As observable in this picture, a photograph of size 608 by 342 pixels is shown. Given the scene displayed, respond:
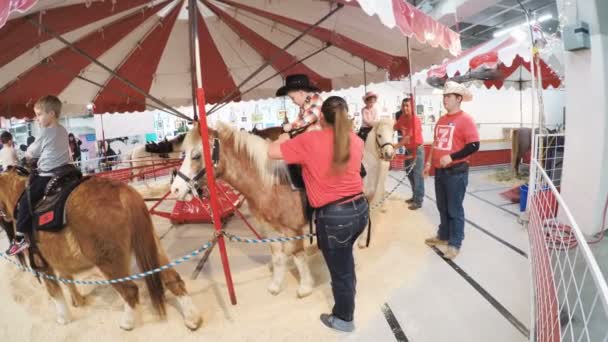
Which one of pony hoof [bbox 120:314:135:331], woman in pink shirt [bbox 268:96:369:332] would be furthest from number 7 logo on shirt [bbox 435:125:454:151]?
pony hoof [bbox 120:314:135:331]

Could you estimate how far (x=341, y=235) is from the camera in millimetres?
1978

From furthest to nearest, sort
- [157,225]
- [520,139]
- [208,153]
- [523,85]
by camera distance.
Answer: [523,85] → [520,139] → [157,225] → [208,153]

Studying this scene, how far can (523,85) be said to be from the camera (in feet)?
32.4

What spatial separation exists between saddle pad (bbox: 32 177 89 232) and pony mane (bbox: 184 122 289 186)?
4.05 ft

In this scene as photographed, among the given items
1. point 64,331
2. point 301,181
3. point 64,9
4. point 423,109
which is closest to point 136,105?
point 64,9

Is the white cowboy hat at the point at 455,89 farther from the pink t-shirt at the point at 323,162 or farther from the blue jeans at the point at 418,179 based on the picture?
the blue jeans at the point at 418,179

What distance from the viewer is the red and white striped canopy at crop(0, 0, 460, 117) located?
2672mm

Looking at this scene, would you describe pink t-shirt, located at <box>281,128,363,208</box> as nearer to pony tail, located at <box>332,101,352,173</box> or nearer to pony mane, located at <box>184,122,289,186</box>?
pony tail, located at <box>332,101,352,173</box>

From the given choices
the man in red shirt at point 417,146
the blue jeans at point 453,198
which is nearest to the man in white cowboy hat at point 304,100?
the blue jeans at point 453,198

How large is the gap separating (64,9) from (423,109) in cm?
1095

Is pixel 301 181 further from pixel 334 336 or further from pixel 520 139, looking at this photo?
pixel 520 139

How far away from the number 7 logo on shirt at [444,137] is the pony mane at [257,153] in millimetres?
1753

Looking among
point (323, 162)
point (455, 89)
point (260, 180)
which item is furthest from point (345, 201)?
point (455, 89)

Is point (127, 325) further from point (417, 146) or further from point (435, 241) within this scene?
point (417, 146)
